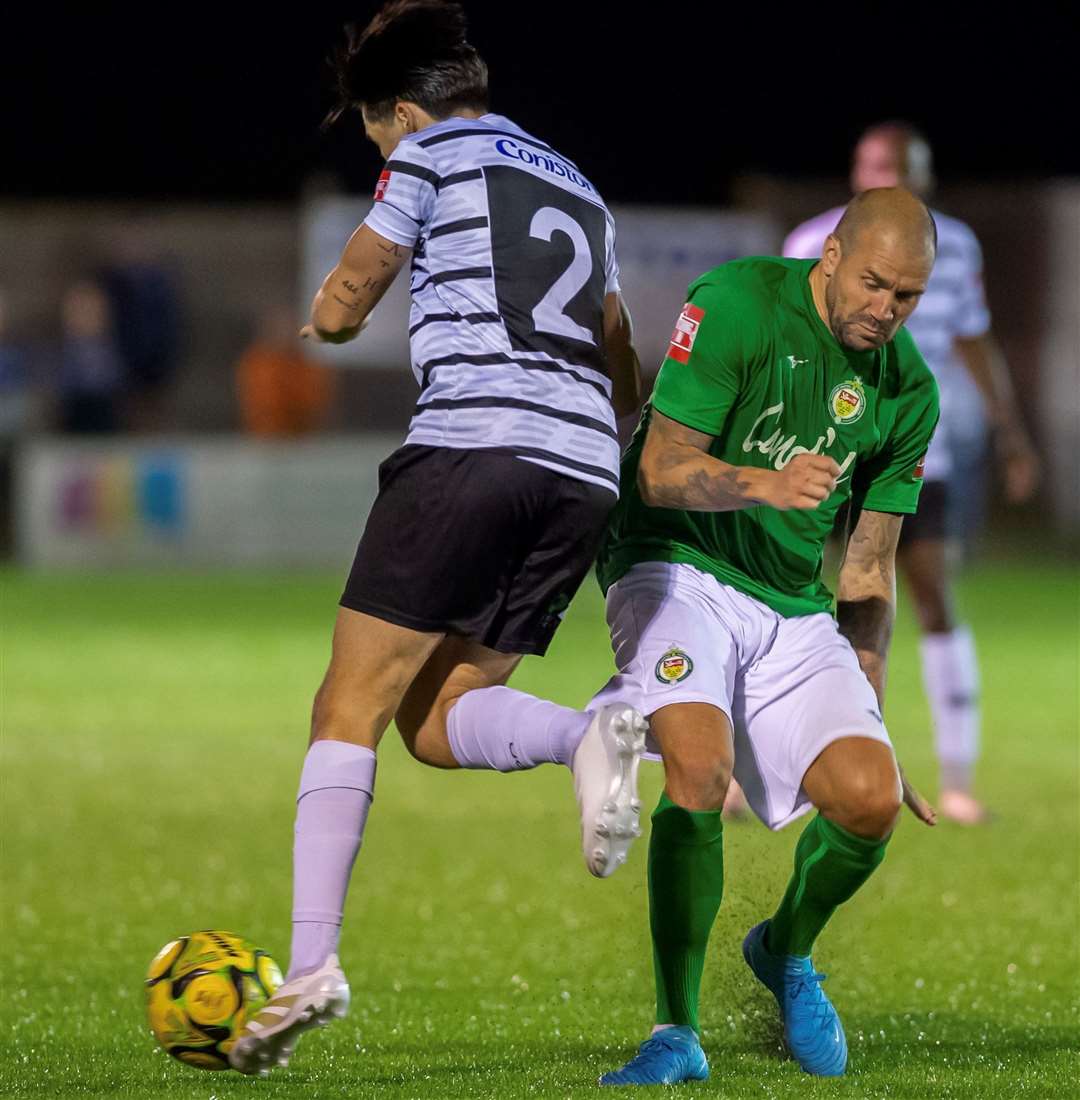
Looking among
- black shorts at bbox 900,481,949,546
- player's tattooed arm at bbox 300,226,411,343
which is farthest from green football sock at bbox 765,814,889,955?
black shorts at bbox 900,481,949,546

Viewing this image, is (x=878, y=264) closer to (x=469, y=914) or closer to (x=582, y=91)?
(x=469, y=914)

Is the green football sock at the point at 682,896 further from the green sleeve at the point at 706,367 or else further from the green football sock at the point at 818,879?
the green sleeve at the point at 706,367

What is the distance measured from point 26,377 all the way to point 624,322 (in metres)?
17.8

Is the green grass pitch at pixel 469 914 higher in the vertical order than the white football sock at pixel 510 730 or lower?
lower

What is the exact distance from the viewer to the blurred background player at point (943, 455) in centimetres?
772

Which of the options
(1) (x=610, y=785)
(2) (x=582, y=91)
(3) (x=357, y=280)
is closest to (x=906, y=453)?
(1) (x=610, y=785)

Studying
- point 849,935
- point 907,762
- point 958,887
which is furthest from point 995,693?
point 849,935

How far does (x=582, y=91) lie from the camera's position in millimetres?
29203

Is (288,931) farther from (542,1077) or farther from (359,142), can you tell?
(359,142)

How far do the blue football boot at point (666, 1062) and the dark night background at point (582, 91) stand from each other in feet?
79.6

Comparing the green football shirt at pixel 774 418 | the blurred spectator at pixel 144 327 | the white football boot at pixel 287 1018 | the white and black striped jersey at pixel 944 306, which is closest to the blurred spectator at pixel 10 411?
the blurred spectator at pixel 144 327

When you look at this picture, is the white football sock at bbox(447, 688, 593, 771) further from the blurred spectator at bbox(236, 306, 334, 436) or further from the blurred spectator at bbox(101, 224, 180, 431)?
the blurred spectator at bbox(101, 224, 180, 431)

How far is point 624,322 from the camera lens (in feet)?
16.1

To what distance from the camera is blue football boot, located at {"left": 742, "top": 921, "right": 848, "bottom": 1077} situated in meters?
4.56
